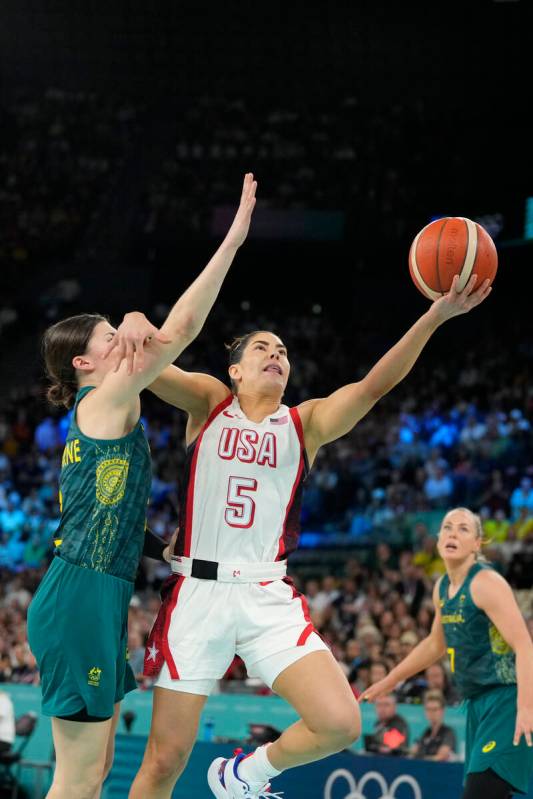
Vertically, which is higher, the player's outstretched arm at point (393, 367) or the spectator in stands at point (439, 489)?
the player's outstretched arm at point (393, 367)

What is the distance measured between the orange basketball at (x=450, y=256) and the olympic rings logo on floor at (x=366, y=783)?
14.1 ft

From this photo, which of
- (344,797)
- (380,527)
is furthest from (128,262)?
(344,797)

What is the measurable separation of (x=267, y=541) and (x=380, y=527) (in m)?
11.0

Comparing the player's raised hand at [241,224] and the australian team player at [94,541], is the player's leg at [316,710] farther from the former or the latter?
the player's raised hand at [241,224]

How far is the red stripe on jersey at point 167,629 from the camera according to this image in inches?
206

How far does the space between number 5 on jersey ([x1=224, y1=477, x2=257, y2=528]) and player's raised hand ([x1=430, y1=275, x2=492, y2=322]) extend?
1272 millimetres

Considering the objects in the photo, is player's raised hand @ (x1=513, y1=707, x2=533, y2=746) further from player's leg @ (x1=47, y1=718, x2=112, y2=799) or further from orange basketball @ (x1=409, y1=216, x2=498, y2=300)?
player's leg @ (x1=47, y1=718, x2=112, y2=799)

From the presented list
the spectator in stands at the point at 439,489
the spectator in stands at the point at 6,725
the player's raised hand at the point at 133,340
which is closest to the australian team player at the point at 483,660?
the player's raised hand at the point at 133,340

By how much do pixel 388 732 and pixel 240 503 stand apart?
15.3ft

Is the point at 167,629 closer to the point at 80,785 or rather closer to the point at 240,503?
the point at 240,503

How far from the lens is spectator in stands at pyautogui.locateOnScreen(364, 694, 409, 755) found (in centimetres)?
914

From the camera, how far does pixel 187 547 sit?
547 cm

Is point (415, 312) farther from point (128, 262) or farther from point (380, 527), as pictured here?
point (380, 527)

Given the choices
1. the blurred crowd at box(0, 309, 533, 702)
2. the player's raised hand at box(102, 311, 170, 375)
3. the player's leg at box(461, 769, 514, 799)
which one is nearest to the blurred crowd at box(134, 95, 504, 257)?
the blurred crowd at box(0, 309, 533, 702)
